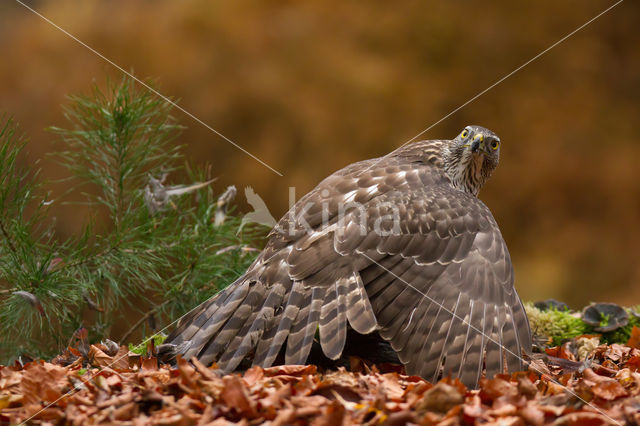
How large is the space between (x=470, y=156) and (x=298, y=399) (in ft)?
7.01

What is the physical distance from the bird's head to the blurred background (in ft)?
9.41

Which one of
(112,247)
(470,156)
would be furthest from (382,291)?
(112,247)

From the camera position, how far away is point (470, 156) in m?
3.71

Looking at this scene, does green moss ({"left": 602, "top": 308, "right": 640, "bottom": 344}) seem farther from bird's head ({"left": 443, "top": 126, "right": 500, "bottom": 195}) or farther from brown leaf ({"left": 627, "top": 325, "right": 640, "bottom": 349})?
bird's head ({"left": 443, "top": 126, "right": 500, "bottom": 195})

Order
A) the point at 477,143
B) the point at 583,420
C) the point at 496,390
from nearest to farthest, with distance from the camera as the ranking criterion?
the point at 583,420 → the point at 496,390 → the point at 477,143

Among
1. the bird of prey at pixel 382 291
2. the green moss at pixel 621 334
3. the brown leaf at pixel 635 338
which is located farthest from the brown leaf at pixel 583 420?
the green moss at pixel 621 334

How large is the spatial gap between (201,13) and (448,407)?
227 inches

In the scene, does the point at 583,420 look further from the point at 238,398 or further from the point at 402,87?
the point at 402,87

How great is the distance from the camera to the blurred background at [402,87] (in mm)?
6578

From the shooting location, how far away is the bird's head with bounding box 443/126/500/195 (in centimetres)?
366

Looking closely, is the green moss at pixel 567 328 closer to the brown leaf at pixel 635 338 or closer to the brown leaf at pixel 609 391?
the brown leaf at pixel 635 338

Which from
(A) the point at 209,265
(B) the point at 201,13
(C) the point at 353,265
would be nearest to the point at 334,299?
(C) the point at 353,265

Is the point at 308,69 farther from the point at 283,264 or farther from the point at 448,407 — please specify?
the point at 448,407

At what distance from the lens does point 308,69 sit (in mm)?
6691
